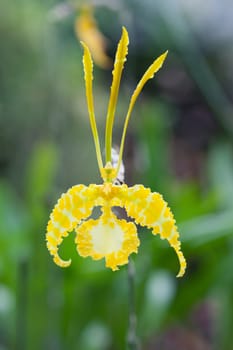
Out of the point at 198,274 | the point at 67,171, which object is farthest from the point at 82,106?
the point at 198,274

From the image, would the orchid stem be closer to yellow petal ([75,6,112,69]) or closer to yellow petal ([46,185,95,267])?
yellow petal ([46,185,95,267])

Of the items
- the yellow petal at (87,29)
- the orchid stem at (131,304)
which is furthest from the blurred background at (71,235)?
the orchid stem at (131,304)

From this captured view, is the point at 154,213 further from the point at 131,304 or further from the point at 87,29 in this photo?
the point at 87,29

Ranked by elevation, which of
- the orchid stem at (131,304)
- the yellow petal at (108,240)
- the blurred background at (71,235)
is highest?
the blurred background at (71,235)

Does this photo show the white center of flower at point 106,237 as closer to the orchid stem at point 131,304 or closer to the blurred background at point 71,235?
the orchid stem at point 131,304

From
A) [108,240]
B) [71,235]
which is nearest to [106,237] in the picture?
[108,240]

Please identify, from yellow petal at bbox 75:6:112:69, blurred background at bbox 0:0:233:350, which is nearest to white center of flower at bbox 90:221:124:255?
blurred background at bbox 0:0:233:350
